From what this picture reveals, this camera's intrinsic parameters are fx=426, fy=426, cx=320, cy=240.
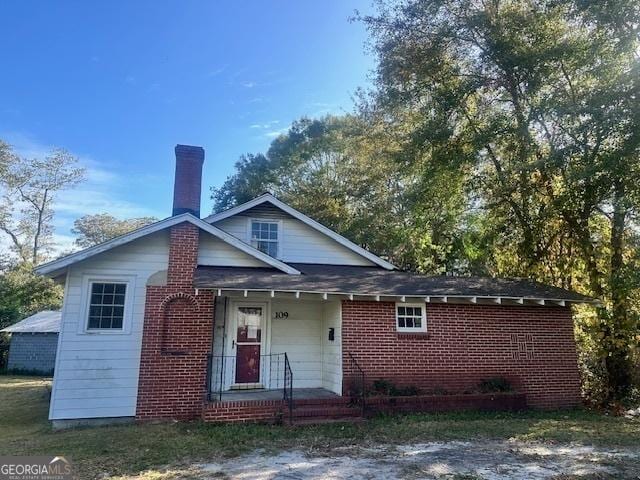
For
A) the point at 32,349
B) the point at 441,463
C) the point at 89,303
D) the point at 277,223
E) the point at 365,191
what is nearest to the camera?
the point at 441,463

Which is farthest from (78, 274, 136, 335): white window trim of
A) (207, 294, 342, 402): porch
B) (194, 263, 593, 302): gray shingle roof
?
(207, 294, 342, 402): porch

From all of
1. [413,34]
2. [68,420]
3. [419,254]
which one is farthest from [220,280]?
[419,254]

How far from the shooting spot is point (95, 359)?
8945mm

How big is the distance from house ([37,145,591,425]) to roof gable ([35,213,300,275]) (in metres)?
0.03

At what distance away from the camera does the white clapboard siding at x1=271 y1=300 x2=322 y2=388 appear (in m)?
11.1

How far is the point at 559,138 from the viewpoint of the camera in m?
12.5

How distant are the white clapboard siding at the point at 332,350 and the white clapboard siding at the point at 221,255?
211 centimetres

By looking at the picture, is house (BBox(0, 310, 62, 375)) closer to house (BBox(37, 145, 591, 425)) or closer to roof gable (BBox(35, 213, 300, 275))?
house (BBox(37, 145, 591, 425))

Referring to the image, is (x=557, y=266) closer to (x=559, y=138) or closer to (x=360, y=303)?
(x=559, y=138)

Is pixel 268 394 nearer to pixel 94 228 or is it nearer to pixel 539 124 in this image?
pixel 539 124

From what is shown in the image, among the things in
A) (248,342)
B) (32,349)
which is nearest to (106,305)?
(248,342)

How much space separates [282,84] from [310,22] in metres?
2.78

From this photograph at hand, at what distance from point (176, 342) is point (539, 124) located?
1261 centimetres

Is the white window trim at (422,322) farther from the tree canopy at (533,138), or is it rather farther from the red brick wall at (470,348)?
the tree canopy at (533,138)
